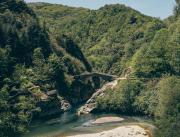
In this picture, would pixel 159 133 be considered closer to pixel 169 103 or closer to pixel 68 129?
pixel 169 103

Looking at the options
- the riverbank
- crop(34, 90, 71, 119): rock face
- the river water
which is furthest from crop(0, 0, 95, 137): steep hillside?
the riverbank

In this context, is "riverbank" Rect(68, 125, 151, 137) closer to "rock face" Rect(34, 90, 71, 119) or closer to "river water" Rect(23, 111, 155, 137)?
"river water" Rect(23, 111, 155, 137)

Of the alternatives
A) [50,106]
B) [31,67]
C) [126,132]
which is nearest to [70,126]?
[126,132]

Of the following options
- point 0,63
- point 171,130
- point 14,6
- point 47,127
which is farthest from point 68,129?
point 14,6

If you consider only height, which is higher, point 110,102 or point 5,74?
point 5,74

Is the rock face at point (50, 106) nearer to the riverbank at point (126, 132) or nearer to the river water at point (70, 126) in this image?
the river water at point (70, 126)

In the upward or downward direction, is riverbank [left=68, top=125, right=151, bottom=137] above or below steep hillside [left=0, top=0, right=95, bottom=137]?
below

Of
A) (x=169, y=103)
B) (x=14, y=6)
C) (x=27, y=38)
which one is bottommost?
(x=169, y=103)

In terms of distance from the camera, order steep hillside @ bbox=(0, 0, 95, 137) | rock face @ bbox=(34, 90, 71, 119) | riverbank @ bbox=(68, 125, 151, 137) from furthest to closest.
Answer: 1. rock face @ bbox=(34, 90, 71, 119)
2. steep hillside @ bbox=(0, 0, 95, 137)
3. riverbank @ bbox=(68, 125, 151, 137)
